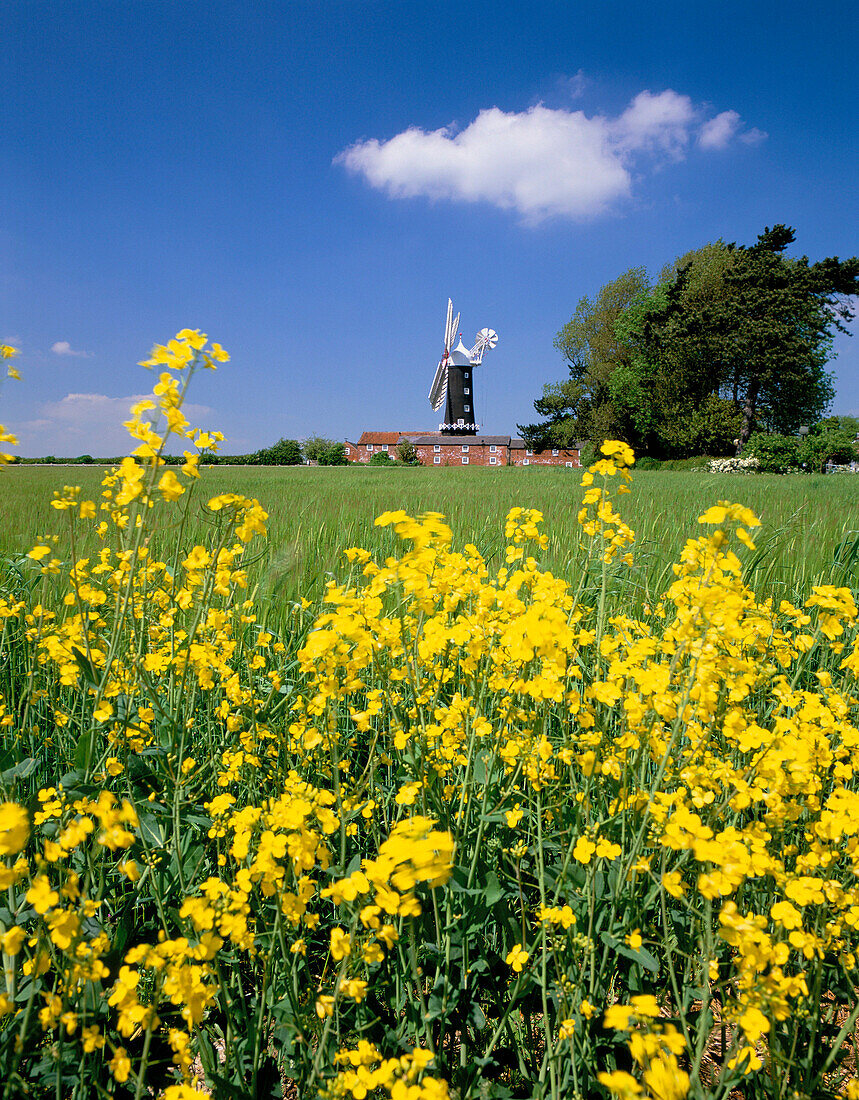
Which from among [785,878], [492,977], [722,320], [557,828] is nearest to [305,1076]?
[492,977]

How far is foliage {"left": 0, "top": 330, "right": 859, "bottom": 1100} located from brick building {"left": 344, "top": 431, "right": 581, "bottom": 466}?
75816mm

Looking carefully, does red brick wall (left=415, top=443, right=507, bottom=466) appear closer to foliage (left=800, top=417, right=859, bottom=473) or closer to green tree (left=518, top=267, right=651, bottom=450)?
green tree (left=518, top=267, right=651, bottom=450)

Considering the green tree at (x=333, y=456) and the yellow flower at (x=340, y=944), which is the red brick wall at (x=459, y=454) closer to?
the green tree at (x=333, y=456)

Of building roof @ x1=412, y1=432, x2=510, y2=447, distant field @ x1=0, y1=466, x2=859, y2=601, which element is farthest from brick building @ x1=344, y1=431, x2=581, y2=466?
distant field @ x1=0, y1=466, x2=859, y2=601

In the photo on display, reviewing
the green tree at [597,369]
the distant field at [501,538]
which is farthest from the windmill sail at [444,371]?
the distant field at [501,538]

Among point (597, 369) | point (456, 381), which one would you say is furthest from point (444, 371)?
point (597, 369)

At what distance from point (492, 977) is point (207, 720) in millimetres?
1327

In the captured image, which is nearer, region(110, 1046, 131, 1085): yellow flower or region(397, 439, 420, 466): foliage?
region(110, 1046, 131, 1085): yellow flower

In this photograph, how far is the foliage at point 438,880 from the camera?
3.33ft

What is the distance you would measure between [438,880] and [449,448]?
80.3m

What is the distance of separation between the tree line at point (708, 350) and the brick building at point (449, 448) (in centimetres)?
3113

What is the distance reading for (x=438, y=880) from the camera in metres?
0.89

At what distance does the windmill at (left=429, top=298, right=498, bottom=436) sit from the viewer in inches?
2808

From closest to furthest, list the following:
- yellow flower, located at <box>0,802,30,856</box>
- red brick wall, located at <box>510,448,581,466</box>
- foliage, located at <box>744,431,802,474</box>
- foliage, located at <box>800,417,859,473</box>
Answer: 1. yellow flower, located at <box>0,802,30,856</box>
2. foliage, located at <box>744,431,802,474</box>
3. foliage, located at <box>800,417,859,473</box>
4. red brick wall, located at <box>510,448,581,466</box>
